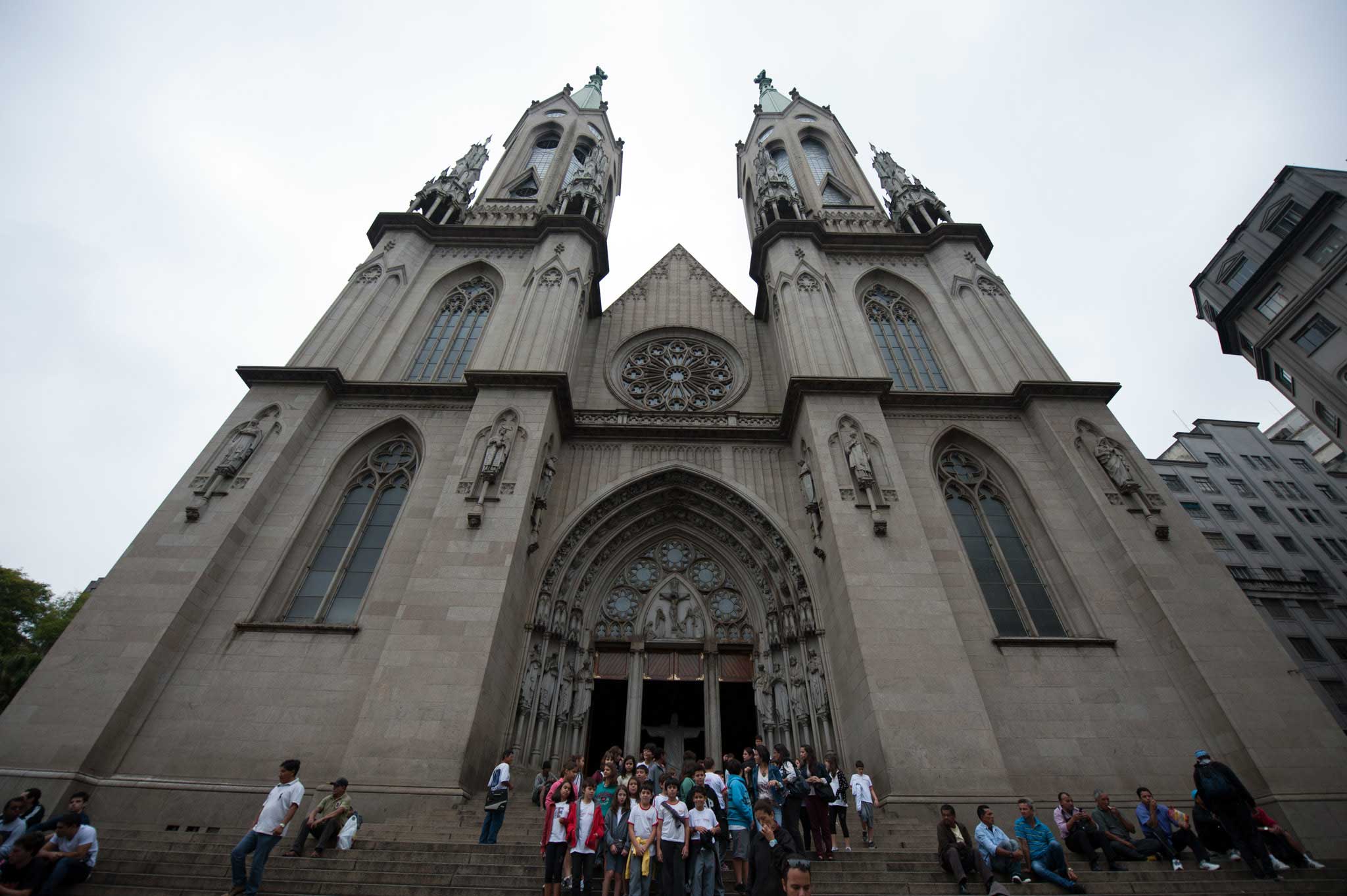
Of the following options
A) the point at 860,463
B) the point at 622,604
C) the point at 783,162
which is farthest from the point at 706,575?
the point at 783,162

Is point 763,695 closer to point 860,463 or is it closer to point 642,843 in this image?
point 860,463

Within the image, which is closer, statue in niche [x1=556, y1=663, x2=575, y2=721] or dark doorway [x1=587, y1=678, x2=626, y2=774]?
statue in niche [x1=556, y1=663, x2=575, y2=721]

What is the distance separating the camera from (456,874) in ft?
21.5

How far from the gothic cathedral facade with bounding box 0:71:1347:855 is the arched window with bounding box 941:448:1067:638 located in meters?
0.07

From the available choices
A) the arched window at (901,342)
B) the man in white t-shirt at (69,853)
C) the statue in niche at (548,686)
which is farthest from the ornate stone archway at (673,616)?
the arched window at (901,342)

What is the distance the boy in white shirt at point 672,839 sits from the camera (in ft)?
17.4

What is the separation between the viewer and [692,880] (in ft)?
17.9

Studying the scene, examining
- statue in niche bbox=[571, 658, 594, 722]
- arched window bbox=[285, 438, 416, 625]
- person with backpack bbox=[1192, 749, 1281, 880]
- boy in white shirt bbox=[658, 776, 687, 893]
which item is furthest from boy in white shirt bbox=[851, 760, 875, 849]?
arched window bbox=[285, 438, 416, 625]

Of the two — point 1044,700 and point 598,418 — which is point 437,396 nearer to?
point 598,418

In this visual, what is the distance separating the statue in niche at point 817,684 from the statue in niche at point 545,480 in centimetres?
651

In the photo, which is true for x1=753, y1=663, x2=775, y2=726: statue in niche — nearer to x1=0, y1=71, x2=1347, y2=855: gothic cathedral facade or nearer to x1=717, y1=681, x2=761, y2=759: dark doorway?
x1=0, y1=71, x2=1347, y2=855: gothic cathedral facade

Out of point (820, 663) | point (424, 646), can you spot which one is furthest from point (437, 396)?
point (820, 663)

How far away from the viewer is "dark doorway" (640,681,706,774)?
1239cm

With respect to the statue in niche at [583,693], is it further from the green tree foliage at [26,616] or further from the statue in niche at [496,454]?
the green tree foliage at [26,616]
